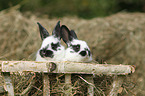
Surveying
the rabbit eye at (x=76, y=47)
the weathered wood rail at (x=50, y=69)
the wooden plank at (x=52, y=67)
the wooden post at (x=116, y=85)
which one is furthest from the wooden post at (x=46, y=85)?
the wooden post at (x=116, y=85)

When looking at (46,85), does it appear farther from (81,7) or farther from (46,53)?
(81,7)

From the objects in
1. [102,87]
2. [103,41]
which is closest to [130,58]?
[103,41]

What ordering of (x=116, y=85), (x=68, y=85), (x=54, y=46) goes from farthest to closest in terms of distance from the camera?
(x=54, y=46) < (x=116, y=85) < (x=68, y=85)

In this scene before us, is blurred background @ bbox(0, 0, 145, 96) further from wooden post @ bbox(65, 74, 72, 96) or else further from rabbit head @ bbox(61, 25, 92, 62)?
wooden post @ bbox(65, 74, 72, 96)

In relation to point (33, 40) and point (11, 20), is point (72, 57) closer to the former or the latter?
point (33, 40)

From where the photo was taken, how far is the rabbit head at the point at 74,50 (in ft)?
6.03

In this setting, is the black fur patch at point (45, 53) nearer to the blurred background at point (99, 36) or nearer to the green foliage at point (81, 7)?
the blurred background at point (99, 36)

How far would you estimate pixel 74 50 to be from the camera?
1874 mm

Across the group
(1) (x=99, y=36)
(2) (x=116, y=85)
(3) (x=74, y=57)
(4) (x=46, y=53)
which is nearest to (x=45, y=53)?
(4) (x=46, y=53)

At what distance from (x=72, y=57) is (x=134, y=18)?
2.67 m

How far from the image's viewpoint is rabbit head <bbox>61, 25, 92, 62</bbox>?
72.3 inches

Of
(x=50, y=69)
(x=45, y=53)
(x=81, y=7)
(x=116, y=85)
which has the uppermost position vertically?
(x=81, y=7)

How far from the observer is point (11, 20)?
392cm

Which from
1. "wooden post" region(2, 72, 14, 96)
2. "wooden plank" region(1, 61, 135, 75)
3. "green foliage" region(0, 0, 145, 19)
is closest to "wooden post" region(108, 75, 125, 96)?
"wooden plank" region(1, 61, 135, 75)
